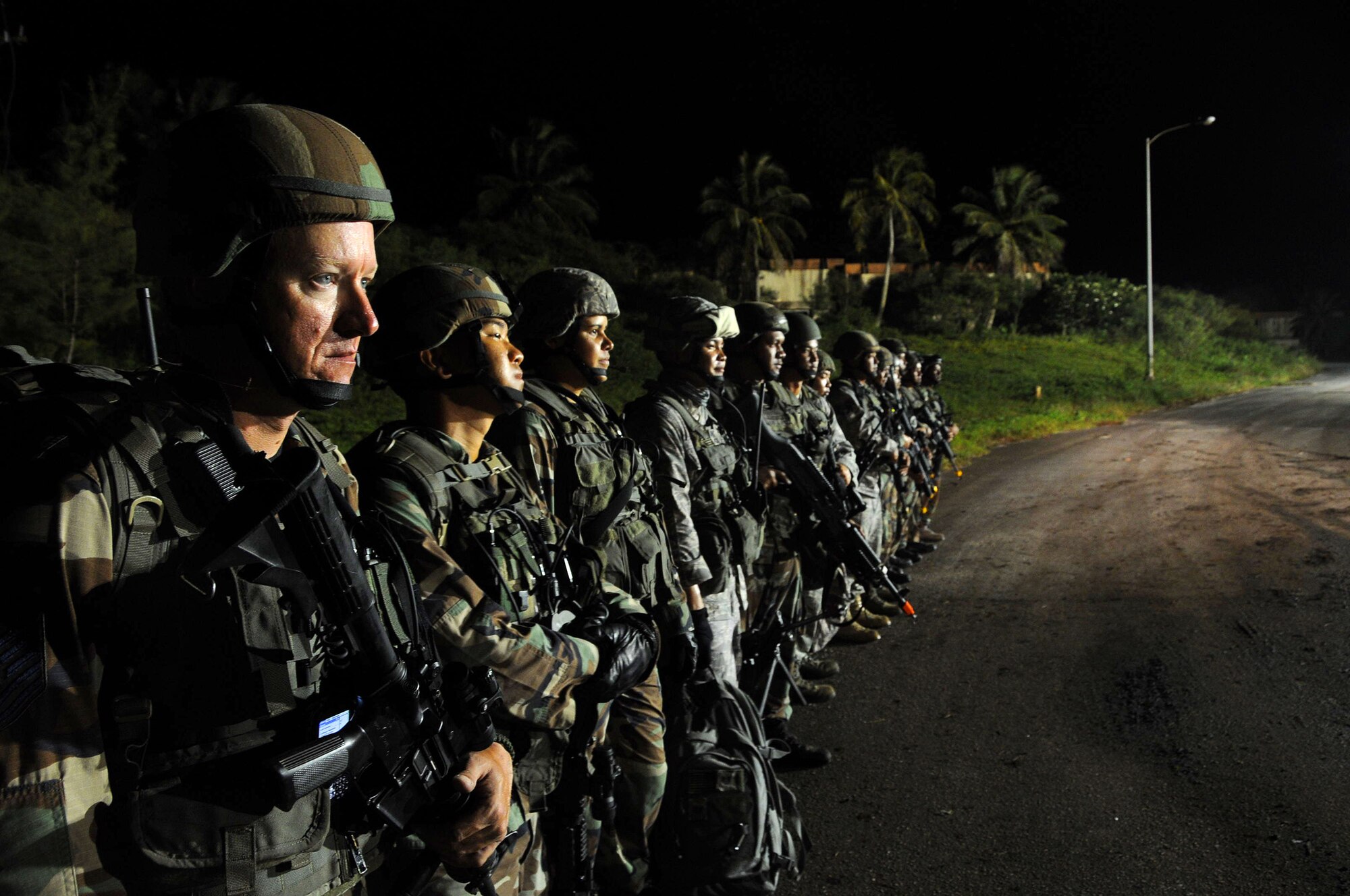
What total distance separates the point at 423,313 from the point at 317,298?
107cm

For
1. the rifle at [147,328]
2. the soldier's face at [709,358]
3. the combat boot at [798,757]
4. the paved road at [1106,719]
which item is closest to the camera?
the rifle at [147,328]

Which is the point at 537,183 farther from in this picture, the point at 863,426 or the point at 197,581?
the point at 197,581

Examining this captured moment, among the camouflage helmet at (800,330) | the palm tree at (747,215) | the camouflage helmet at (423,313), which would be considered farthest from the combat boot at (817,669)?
the palm tree at (747,215)

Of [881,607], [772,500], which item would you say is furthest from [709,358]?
[881,607]

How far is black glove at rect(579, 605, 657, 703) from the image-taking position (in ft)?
7.11

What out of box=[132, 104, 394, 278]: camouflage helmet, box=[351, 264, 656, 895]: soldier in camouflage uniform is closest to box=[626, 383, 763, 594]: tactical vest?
box=[351, 264, 656, 895]: soldier in camouflage uniform

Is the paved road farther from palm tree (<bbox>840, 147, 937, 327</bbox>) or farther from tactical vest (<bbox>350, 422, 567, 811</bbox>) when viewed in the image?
palm tree (<bbox>840, 147, 937, 327</bbox>)

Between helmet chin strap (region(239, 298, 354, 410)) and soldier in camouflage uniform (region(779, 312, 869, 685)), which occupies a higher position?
helmet chin strap (region(239, 298, 354, 410))

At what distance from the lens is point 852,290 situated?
4697cm

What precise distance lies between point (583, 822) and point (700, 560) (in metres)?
1.57

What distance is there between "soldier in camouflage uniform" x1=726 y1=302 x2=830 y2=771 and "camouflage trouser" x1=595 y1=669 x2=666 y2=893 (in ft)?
4.76

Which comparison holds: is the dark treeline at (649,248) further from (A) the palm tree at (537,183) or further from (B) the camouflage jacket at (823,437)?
(B) the camouflage jacket at (823,437)

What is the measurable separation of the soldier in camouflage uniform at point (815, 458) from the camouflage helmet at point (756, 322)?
20.9 inches

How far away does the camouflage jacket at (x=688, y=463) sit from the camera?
3783mm
